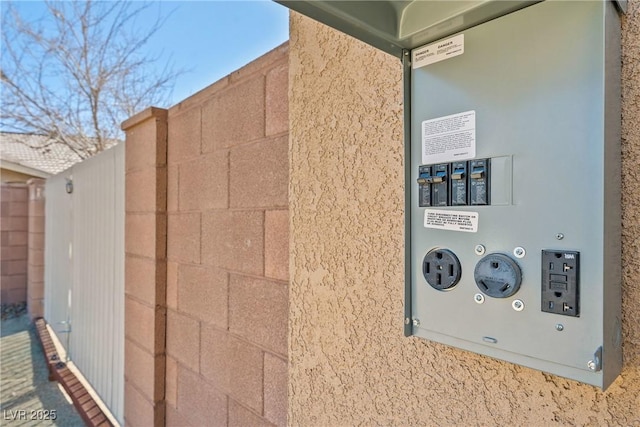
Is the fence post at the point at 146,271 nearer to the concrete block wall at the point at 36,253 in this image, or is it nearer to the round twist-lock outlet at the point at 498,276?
the round twist-lock outlet at the point at 498,276

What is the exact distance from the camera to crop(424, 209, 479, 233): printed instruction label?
0.90 m

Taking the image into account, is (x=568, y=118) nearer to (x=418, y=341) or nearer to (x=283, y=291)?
(x=418, y=341)

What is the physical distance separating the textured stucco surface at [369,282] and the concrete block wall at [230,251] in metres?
0.17

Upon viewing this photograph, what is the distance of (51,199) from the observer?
20.7ft

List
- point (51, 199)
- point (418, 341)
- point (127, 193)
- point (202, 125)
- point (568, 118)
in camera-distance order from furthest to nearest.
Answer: point (51, 199), point (127, 193), point (202, 125), point (418, 341), point (568, 118)

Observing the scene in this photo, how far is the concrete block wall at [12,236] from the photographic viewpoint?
8188 mm

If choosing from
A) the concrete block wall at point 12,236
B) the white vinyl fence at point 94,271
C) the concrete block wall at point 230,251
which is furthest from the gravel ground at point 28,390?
the concrete block wall at point 230,251

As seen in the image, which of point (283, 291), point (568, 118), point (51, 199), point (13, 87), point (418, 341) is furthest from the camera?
point (13, 87)

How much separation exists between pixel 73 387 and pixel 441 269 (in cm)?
473

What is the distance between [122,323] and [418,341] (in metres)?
2.92

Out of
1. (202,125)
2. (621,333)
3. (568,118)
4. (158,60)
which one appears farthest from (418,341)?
(158,60)

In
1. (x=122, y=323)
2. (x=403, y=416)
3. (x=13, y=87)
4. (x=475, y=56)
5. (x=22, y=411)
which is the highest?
(x=13, y=87)

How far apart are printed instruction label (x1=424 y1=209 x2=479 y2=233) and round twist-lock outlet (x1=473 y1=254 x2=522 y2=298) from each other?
76 mm

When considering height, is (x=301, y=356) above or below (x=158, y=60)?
below
